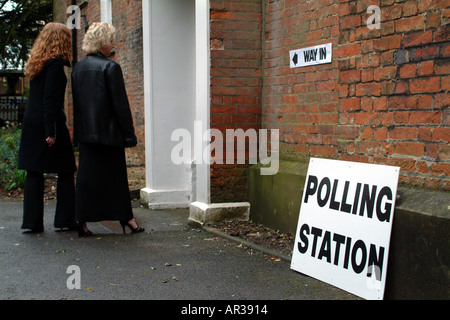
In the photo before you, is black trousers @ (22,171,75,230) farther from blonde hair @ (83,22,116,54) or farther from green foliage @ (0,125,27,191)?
green foliage @ (0,125,27,191)

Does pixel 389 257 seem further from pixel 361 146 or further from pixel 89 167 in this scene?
pixel 89 167

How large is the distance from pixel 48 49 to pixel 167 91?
Answer: 2.03 meters

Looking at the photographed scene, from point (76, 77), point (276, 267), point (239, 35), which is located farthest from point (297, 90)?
point (76, 77)

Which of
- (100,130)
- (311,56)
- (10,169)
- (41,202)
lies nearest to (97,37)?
(100,130)

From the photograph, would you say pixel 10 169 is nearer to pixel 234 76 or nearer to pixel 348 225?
pixel 234 76

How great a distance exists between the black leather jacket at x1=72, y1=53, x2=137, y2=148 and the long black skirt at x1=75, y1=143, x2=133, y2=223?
0.16 metres

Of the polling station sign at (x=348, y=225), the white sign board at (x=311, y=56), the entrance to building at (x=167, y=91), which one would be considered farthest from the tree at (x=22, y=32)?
the polling station sign at (x=348, y=225)

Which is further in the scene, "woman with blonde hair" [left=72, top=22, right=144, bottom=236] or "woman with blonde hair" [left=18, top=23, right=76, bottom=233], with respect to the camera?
"woman with blonde hair" [left=18, top=23, right=76, bottom=233]

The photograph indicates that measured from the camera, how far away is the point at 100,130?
5.16m

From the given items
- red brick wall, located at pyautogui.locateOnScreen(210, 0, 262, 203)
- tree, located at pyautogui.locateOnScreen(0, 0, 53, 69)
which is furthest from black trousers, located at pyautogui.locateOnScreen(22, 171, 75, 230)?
tree, located at pyautogui.locateOnScreen(0, 0, 53, 69)

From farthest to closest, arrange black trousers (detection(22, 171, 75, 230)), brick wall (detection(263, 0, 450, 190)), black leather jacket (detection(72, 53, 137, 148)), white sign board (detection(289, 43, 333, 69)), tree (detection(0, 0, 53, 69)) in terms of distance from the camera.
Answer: tree (detection(0, 0, 53, 69)) → black trousers (detection(22, 171, 75, 230)) → black leather jacket (detection(72, 53, 137, 148)) → white sign board (detection(289, 43, 333, 69)) → brick wall (detection(263, 0, 450, 190))

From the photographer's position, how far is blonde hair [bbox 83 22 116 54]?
5.24 metres

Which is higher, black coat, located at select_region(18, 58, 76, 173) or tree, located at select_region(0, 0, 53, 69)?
tree, located at select_region(0, 0, 53, 69)

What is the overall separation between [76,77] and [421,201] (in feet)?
11.6
